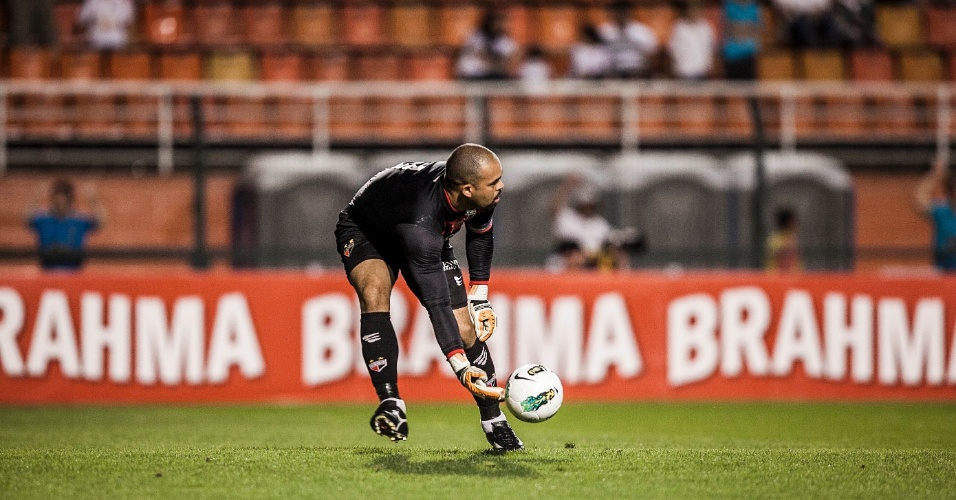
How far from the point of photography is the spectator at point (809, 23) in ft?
63.2

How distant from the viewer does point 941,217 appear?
588 inches

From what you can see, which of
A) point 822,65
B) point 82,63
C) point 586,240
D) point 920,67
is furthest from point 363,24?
point 920,67

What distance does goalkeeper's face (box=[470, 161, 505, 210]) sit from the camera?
7527mm

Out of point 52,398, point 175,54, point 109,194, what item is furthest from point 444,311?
point 175,54

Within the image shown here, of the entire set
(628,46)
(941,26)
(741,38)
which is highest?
(941,26)

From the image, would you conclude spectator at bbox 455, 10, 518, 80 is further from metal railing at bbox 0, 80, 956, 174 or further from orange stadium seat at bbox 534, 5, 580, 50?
orange stadium seat at bbox 534, 5, 580, 50

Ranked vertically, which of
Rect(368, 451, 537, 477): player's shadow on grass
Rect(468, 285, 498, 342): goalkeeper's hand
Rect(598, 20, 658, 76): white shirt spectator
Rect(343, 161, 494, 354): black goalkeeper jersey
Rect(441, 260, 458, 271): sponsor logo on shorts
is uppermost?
Rect(598, 20, 658, 76): white shirt spectator

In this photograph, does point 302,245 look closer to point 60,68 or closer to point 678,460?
point 60,68

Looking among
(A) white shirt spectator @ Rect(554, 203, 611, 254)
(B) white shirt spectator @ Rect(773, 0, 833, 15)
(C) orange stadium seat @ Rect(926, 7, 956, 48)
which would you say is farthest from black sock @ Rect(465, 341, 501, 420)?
(C) orange stadium seat @ Rect(926, 7, 956, 48)

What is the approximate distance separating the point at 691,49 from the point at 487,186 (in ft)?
36.4

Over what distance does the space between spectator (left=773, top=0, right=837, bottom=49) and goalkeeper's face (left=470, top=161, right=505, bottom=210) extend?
1282 cm

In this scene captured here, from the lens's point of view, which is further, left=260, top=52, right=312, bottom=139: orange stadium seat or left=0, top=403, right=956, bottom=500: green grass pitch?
left=260, top=52, right=312, bottom=139: orange stadium seat

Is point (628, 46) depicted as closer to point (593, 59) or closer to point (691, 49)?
point (593, 59)

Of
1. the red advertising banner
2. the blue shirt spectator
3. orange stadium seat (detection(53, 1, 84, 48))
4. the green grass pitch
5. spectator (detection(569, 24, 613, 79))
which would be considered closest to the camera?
the green grass pitch
